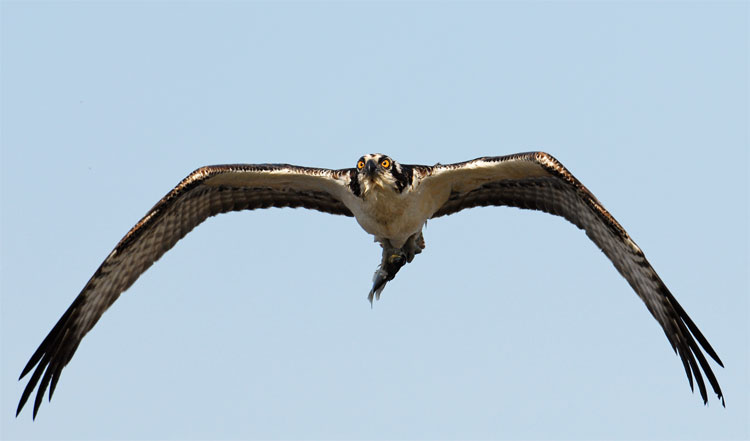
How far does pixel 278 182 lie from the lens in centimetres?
1371

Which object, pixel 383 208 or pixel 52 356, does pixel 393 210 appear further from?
pixel 52 356

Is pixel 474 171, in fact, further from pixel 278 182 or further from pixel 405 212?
pixel 278 182

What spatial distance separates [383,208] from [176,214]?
115 inches

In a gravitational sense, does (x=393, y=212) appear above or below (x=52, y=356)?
above

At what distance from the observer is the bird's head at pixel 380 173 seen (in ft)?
40.3

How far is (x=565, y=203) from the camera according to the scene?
43.6 feet

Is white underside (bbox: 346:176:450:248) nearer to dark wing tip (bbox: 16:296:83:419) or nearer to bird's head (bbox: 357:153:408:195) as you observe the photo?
bird's head (bbox: 357:153:408:195)

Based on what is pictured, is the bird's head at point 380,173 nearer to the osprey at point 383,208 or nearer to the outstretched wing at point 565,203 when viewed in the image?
the osprey at point 383,208

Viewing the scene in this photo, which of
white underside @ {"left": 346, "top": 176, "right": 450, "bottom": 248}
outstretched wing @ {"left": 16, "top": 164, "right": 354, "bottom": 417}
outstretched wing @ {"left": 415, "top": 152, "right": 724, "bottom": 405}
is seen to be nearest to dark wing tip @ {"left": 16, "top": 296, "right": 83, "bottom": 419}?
outstretched wing @ {"left": 16, "top": 164, "right": 354, "bottom": 417}

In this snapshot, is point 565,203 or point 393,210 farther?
point 565,203

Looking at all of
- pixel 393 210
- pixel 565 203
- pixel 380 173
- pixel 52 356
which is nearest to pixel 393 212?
pixel 393 210

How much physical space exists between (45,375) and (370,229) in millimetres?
4483

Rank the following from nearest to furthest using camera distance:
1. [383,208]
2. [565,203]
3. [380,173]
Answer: [380,173] < [383,208] < [565,203]

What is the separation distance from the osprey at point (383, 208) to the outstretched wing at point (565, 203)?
0.05 ft
